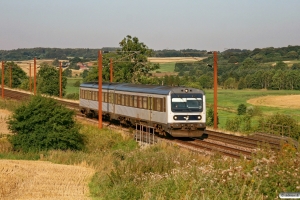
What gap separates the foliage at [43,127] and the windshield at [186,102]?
5.34 metres

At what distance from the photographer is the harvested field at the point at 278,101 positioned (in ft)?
327

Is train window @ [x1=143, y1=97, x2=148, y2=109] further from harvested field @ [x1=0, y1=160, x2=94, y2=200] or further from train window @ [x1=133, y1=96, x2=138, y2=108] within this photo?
harvested field @ [x1=0, y1=160, x2=94, y2=200]

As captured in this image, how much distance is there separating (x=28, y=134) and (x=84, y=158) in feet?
27.3

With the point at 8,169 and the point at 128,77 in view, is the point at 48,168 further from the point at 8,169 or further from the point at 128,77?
the point at 128,77

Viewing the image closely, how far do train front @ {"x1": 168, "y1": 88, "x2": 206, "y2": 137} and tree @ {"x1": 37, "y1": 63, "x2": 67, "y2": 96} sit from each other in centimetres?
5322

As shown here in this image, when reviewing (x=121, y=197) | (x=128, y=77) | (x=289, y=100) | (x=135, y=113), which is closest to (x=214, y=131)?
(x=135, y=113)

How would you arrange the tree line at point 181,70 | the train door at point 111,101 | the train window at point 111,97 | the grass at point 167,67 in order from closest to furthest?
the train door at point 111,101 < the train window at point 111,97 < the tree line at point 181,70 < the grass at point 167,67

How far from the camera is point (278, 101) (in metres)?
104

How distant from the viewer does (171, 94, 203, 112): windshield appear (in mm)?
27953

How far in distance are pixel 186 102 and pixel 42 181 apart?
14120mm

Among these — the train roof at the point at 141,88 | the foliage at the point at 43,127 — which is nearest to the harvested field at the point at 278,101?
the train roof at the point at 141,88

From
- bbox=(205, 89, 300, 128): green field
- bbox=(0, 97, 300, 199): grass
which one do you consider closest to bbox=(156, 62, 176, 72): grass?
bbox=(205, 89, 300, 128): green field

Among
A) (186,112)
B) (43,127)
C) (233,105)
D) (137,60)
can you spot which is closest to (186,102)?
(186,112)

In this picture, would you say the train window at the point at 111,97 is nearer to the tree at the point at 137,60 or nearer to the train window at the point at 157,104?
the train window at the point at 157,104
